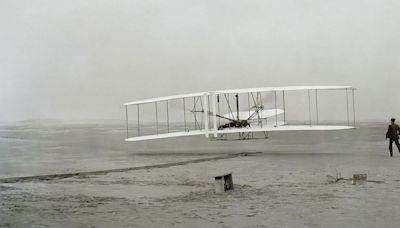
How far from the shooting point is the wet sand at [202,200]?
4414mm

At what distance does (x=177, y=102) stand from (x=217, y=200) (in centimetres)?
1159

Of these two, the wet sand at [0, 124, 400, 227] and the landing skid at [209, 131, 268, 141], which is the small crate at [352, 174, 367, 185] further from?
the landing skid at [209, 131, 268, 141]

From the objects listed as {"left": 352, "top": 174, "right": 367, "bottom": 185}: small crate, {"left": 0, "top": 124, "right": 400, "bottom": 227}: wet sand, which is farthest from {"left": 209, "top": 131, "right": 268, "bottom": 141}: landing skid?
{"left": 352, "top": 174, "right": 367, "bottom": 185}: small crate

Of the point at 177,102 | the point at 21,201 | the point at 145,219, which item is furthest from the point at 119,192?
the point at 177,102

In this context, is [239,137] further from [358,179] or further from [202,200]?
[202,200]

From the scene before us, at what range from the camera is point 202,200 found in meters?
5.58

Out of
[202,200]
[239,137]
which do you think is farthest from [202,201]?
[239,137]

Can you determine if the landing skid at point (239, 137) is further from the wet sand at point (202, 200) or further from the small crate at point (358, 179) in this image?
the small crate at point (358, 179)

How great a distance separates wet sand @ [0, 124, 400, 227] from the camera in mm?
4414

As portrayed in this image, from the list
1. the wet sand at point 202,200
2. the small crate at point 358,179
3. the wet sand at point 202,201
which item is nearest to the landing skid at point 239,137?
the wet sand at point 202,200

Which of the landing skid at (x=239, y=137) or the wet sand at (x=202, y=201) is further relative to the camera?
the landing skid at (x=239, y=137)

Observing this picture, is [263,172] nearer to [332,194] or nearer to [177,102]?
[332,194]

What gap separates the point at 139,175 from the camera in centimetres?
805

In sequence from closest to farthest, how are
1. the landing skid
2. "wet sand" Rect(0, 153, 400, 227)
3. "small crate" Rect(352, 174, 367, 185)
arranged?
1. "wet sand" Rect(0, 153, 400, 227)
2. "small crate" Rect(352, 174, 367, 185)
3. the landing skid
